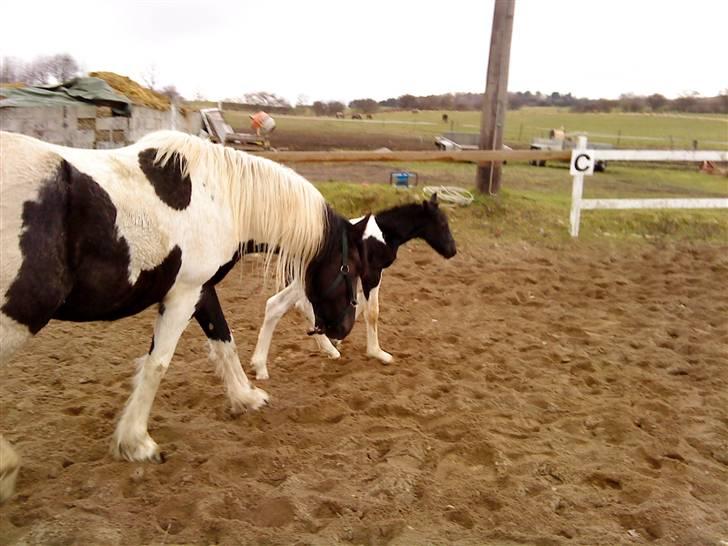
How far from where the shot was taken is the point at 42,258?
250 cm

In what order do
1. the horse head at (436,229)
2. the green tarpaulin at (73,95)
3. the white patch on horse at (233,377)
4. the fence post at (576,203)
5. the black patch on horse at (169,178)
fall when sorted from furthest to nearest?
the fence post at (576,203) → the green tarpaulin at (73,95) → the horse head at (436,229) → the white patch on horse at (233,377) → the black patch on horse at (169,178)

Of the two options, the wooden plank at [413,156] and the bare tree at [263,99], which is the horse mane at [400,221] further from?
the bare tree at [263,99]

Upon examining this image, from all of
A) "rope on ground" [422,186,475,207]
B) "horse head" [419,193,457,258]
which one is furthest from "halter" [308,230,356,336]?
"rope on ground" [422,186,475,207]

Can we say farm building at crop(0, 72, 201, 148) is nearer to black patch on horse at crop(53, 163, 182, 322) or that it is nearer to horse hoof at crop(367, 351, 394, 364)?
horse hoof at crop(367, 351, 394, 364)

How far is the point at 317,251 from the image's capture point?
3.73 m

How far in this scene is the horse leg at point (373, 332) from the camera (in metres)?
4.95

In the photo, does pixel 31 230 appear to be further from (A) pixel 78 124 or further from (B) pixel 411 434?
(A) pixel 78 124

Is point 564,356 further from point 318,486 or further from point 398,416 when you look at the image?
point 318,486

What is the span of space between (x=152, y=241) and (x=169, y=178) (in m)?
0.36

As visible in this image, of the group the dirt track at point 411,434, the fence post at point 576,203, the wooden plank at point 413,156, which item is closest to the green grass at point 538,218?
the fence post at point 576,203

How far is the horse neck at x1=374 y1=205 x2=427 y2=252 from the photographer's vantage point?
5.48 meters

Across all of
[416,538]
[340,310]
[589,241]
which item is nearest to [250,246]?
[340,310]

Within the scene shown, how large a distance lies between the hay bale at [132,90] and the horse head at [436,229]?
504cm

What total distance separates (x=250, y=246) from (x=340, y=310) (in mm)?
721
